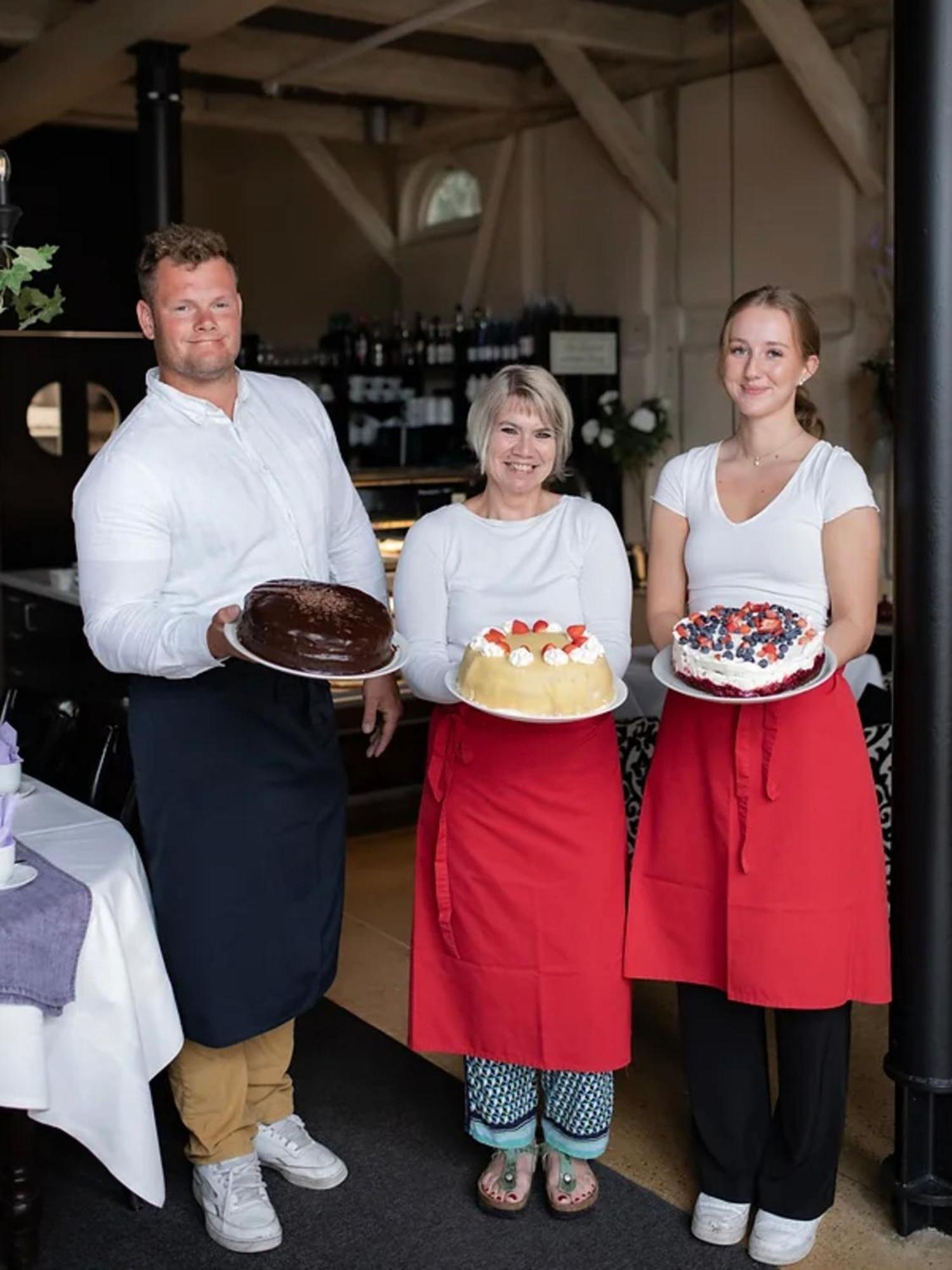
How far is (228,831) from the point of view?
2.75 metres

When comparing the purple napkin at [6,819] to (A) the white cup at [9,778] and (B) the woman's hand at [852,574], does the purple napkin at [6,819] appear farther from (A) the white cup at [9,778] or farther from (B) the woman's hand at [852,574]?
(B) the woman's hand at [852,574]

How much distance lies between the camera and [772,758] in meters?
2.53

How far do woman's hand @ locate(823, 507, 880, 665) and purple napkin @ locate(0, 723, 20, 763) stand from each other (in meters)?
1.45

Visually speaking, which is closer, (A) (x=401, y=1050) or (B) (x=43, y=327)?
(A) (x=401, y=1050)

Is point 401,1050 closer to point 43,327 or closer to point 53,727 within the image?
point 53,727

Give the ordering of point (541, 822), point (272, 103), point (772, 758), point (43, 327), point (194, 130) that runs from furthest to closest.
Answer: point (194, 130)
point (272, 103)
point (43, 327)
point (541, 822)
point (772, 758)

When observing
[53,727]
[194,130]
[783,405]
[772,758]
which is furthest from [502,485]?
[194,130]

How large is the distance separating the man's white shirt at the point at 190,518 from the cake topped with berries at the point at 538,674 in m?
0.44

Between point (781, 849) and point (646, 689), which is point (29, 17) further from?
point (781, 849)

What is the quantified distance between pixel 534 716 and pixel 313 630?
1.28 ft

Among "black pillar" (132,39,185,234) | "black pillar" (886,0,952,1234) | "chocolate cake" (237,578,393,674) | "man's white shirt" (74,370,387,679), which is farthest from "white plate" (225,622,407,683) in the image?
"black pillar" (132,39,185,234)

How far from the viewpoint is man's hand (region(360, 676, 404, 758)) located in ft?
9.78

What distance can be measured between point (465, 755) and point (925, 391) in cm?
104

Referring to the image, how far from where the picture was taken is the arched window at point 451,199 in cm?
975
